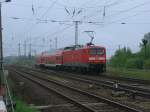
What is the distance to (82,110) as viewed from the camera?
15086 millimetres

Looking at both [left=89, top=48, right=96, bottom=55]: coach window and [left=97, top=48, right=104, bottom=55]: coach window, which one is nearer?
[left=89, top=48, right=96, bottom=55]: coach window

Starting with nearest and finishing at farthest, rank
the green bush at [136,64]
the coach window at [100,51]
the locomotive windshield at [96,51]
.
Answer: the locomotive windshield at [96,51] → the coach window at [100,51] → the green bush at [136,64]

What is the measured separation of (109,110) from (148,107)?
1.58 metres

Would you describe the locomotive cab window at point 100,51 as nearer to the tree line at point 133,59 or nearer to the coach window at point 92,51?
the coach window at point 92,51

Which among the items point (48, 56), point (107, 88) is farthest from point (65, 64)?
point (107, 88)

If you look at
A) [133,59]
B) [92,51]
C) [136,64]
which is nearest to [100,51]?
[92,51]

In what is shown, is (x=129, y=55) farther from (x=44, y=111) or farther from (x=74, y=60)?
(x=44, y=111)

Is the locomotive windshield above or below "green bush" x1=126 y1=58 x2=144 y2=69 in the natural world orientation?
above

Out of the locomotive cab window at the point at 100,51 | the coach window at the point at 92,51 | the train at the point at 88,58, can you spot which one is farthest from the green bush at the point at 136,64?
the coach window at the point at 92,51

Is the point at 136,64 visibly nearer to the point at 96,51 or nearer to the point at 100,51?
the point at 100,51

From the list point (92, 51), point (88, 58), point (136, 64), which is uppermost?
point (92, 51)

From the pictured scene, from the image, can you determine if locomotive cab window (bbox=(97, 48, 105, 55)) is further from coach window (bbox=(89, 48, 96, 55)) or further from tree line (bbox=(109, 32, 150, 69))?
tree line (bbox=(109, 32, 150, 69))

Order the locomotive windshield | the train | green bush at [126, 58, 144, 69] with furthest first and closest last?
green bush at [126, 58, 144, 69]
the locomotive windshield
the train

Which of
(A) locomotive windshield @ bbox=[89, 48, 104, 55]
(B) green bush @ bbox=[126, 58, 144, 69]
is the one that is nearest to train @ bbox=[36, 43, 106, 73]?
(A) locomotive windshield @ bbox=[89, 48, 104, 55]
